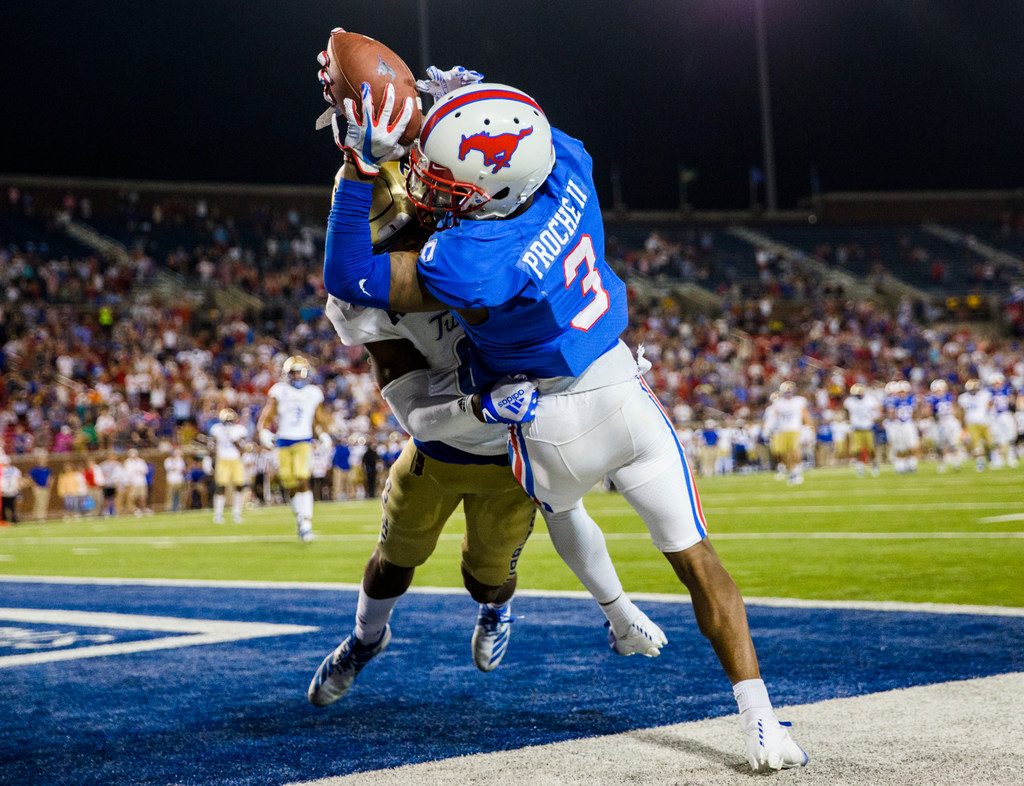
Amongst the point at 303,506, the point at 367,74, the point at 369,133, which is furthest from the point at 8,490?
the point at 369,133

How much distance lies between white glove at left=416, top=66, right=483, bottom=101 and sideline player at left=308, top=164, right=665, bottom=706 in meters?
0.28

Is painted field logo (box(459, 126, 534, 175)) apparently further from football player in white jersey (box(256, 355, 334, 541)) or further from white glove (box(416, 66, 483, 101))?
football player in white jersey (box(256, 355, 334, 541))

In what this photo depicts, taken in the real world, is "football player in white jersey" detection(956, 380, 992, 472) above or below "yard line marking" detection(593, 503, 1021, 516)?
above

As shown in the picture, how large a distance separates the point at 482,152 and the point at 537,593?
Result: 3953 mm

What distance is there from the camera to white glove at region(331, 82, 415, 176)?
2887 millimetres

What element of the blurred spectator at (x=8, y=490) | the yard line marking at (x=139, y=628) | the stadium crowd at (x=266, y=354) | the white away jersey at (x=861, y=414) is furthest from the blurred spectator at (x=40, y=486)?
the white away jersey at (x=861, y=414)

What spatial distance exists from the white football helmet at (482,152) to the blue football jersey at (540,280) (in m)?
0.09

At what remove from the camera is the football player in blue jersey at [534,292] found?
281 centimetres

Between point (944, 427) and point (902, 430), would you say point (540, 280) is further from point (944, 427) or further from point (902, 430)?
point (944, 427)

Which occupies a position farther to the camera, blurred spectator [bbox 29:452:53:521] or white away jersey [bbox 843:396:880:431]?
blurred spectator [bbox 29:452:53:521]

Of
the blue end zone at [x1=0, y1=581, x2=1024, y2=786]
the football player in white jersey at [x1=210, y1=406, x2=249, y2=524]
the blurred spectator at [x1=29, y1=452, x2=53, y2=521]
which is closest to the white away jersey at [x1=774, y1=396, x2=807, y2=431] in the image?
the football player in white jersey at [x1=210, y1=406, x2=249, y2=524]

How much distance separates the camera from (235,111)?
3441cm

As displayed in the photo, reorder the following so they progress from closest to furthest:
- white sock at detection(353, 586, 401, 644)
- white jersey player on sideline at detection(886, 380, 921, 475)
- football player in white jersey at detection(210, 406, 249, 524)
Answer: white sock at detection(353, 586, 401, 644)
football player in white jersey at detection(210, 406, 249, 524)
white jersey player on sideline at detection(886, 380, 921, 475)

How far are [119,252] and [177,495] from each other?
941 cm
